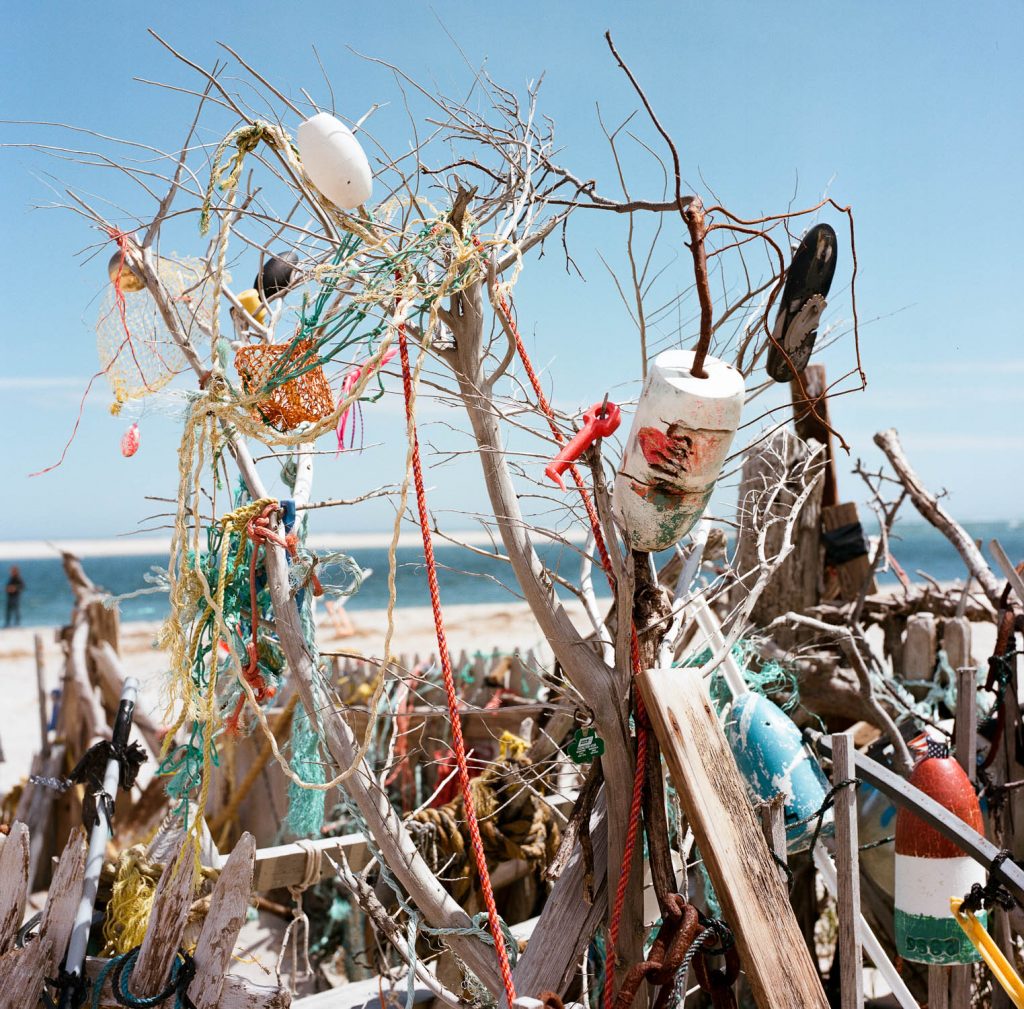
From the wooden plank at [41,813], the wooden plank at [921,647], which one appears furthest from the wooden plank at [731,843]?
the wooden plank at [41,813]

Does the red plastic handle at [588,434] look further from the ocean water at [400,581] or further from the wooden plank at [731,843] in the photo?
the ocean water at [400,581]

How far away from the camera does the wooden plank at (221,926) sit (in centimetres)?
247

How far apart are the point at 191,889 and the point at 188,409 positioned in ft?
4.44

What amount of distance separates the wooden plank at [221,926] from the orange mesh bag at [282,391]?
115 centimetres

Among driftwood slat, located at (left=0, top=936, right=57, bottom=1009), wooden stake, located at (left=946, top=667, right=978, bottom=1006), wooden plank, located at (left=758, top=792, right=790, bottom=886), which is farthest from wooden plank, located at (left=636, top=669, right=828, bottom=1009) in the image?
driftwood slat, located at (left=0, top=936, right=57, bottom=1009)

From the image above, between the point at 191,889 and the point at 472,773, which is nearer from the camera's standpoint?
the point at 191,889

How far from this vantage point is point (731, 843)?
2.19m

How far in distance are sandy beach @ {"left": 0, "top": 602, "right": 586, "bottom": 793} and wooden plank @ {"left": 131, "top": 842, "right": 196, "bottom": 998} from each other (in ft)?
15.4

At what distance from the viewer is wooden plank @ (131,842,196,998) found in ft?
8.28

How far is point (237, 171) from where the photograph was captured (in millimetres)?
2529

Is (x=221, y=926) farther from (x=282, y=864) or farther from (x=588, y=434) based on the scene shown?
(x=588, y=434)

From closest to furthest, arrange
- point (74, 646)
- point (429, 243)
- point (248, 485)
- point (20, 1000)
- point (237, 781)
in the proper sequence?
point (429, 243) < point (20, 1000) < point (248, 485) < point (237, 781) < point (74, 646)

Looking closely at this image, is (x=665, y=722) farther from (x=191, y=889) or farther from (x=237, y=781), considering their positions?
(x=237, y=781)

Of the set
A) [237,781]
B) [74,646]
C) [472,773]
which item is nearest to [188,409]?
[472,773]
